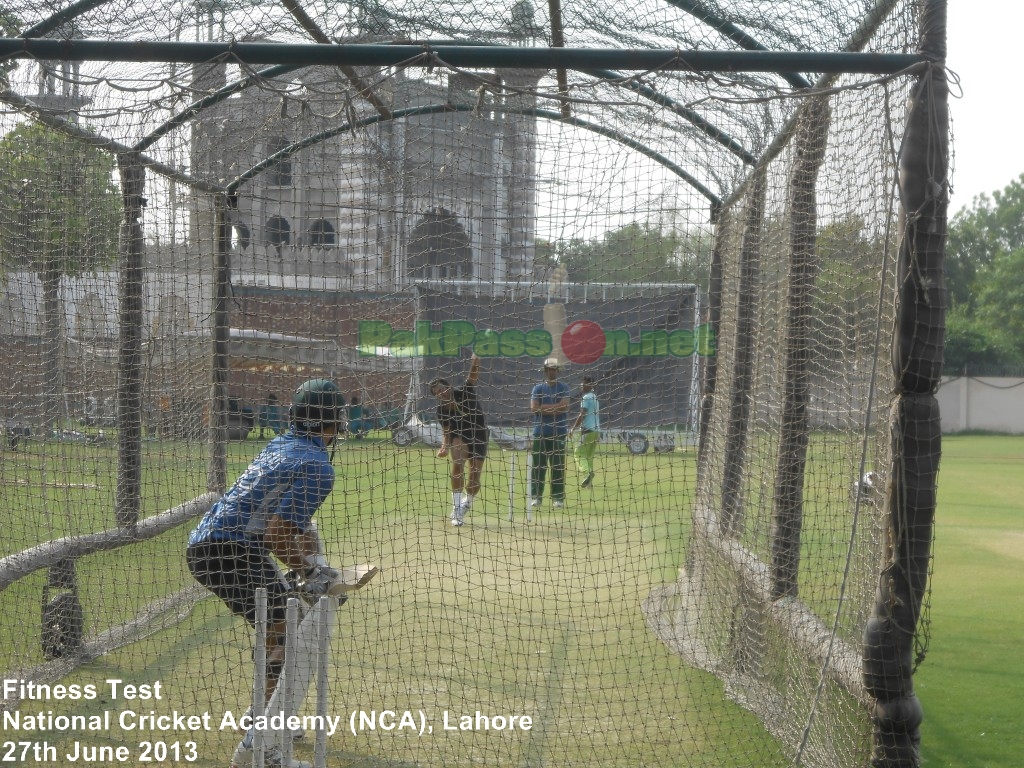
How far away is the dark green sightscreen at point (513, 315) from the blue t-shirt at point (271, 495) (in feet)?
1.80

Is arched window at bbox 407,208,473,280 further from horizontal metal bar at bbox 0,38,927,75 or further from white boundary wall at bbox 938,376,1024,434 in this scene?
white boundary wall at bbox 938,376,1024,434

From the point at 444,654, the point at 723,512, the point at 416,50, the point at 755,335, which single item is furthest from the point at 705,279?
the point at 416,50

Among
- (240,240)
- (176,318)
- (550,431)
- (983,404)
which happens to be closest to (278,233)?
(240,240)

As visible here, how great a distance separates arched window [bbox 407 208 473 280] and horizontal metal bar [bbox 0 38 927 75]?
1250mm

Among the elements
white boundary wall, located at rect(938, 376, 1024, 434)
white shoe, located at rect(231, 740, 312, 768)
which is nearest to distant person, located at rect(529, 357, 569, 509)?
white shoe, located at rect(231, 740, 312, 768)

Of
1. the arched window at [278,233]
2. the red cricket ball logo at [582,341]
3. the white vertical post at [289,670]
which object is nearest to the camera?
the white vertical post at [289,670]

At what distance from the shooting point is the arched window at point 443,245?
18.3 ft

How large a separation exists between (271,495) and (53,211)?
2126 millimetres

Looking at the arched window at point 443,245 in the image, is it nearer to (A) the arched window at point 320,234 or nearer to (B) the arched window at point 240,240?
(A) the arched window at point 320,234

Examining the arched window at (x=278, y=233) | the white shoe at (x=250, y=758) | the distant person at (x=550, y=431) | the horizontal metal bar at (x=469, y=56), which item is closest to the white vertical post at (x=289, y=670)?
the white shoe at (x=250, y=758)

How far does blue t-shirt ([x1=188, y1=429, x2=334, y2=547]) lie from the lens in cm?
455

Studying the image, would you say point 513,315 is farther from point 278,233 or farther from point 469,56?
point 469,56

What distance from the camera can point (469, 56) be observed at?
421 centimetres

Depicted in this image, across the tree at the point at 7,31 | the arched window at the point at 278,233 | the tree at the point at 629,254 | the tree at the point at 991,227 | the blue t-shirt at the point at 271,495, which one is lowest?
the blue t-shirt at the point at 271,495
